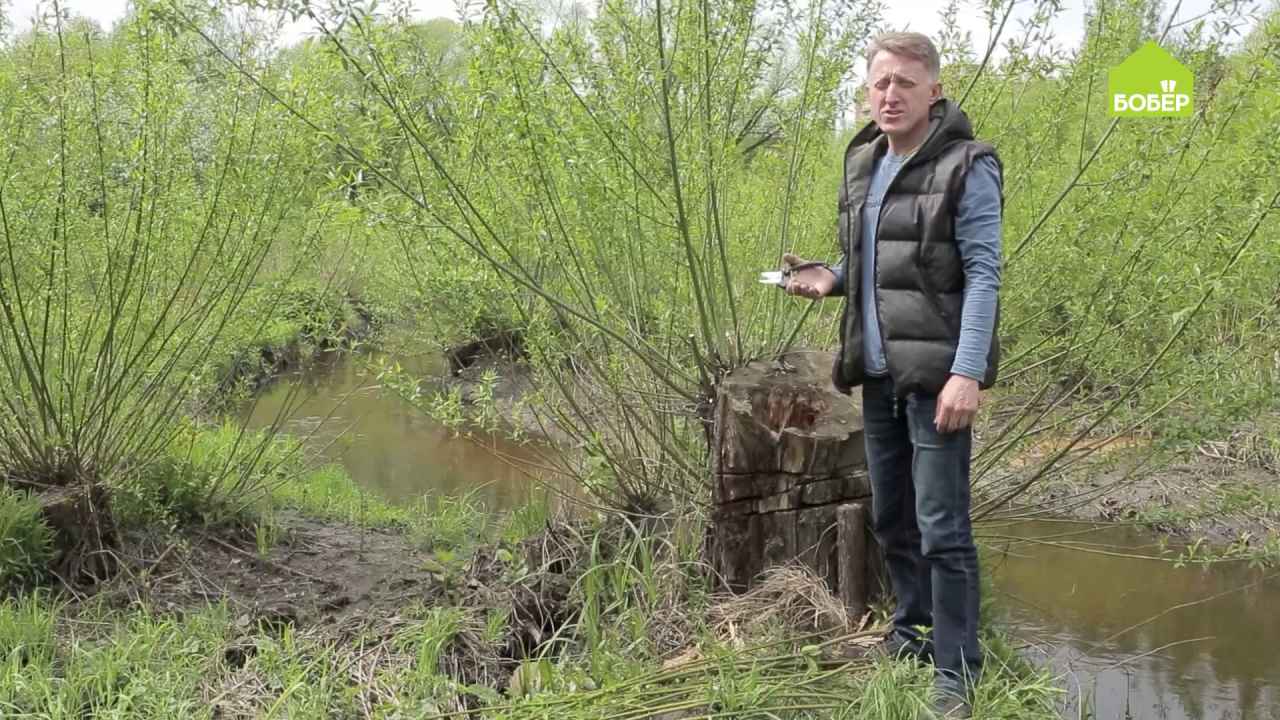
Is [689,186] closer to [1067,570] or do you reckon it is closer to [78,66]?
[78,66]

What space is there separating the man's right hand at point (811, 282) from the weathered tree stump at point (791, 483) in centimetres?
51

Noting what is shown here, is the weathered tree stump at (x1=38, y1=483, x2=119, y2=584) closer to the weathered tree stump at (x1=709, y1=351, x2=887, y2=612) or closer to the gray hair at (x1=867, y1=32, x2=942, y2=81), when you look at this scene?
the weathered tree stump at (x1=709, y1=351, x2=887, y2=612)

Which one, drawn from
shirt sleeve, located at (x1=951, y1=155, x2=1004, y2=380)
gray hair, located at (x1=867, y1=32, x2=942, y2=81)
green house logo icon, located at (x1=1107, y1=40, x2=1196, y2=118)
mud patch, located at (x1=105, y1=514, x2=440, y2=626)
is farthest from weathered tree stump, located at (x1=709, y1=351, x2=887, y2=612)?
mud patch, located at (x1=105, y1=514, x2=440, y2=626)

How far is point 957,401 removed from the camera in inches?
96.9

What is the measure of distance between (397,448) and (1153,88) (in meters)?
7.46

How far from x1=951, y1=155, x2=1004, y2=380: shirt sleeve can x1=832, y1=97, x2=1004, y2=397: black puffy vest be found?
0.10 feet

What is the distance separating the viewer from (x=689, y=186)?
3.67 metres

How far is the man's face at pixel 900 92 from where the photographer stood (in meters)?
2.56

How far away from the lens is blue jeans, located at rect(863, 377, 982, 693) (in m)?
2.59

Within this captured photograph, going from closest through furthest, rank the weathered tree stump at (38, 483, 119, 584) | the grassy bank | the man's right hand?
the grassy bank, the man's right hand, the weathered tree stump at (38, 483, 119, 584)

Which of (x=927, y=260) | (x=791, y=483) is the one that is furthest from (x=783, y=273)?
(x=791, y=483)

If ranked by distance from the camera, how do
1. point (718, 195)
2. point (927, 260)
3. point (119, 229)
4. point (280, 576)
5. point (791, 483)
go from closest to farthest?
point (927, 260) → point (791, 483) → point (718, 195) → point (119, 229) → point (280, 576)

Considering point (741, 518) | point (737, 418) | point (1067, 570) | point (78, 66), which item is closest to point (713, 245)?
point (737, 418)

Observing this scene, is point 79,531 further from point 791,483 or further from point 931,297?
point 931,297
